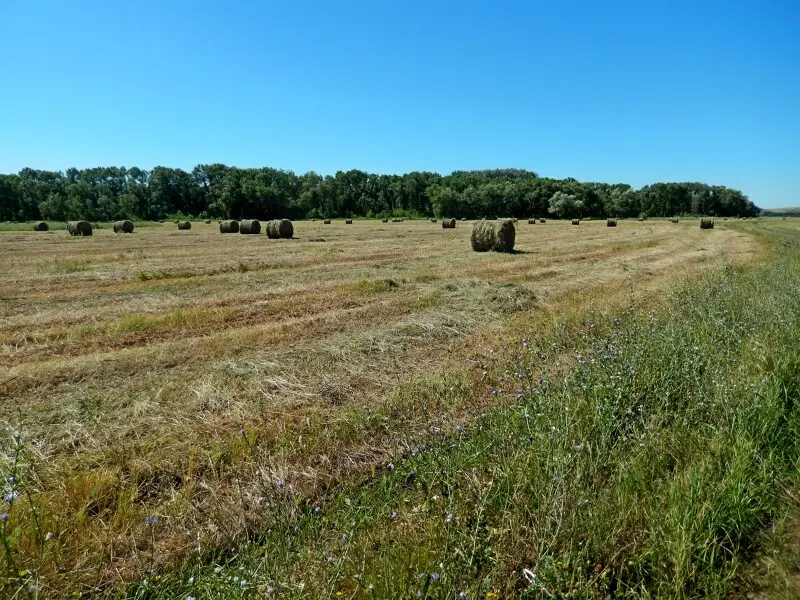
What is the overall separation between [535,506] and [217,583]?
6.36 feet

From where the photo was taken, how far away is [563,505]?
102 inches

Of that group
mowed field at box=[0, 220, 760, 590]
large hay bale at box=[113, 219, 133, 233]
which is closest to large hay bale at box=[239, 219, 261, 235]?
large hay bale at box=[113, 219, 133, 233]

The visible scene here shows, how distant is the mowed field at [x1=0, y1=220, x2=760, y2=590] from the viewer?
3240mm

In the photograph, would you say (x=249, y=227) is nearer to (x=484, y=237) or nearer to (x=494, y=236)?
(x=484, y=237)

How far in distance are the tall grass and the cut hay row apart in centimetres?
1632

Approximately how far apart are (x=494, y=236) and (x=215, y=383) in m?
17.1

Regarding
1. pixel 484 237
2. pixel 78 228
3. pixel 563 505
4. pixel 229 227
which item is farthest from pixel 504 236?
pixel 78 228

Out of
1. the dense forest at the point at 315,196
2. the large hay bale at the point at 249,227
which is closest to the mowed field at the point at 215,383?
the large hay bale at the point at 249,227

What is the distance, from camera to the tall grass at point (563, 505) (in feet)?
7.96

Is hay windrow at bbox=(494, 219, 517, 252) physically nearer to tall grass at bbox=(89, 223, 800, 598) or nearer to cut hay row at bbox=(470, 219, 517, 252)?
cut hay row at bbox=(470, 219, 517, 252)

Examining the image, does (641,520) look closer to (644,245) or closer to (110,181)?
(644,245)

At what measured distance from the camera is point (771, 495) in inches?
116

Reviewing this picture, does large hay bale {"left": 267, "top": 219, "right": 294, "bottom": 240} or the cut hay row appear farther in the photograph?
large hay bale {"left": 267, "top": 219, "right": 294, "bottom": 240}

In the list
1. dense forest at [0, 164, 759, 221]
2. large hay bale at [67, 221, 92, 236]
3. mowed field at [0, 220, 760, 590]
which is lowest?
mowed field at [0, 220, 760, 590]
